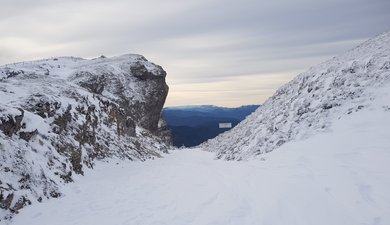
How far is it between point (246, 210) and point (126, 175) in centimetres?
815

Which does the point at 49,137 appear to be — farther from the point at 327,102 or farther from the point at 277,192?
the point at 327,102

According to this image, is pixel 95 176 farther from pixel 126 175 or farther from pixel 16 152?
pixel 16 152

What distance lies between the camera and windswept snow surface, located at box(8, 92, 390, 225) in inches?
294

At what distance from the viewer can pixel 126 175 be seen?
15211 mm

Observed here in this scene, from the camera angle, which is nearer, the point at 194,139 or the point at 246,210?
the point at 246,210

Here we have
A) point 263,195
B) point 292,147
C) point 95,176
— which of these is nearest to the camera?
point 263,195

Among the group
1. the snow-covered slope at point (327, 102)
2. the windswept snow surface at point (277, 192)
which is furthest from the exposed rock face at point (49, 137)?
the snow-covered slope at point (327, 102)

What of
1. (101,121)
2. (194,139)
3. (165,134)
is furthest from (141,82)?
(194,139)

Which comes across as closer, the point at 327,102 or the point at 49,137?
the point at 49,137

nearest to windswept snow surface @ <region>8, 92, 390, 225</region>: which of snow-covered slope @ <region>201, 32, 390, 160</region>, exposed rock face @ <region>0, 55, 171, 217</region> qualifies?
exposed rock face @ <region>0, 55, 171, 217</region>

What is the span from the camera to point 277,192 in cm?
884

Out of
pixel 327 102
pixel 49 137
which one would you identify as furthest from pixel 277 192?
pixel 49 137

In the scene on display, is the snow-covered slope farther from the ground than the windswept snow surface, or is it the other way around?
the snow-covered slope

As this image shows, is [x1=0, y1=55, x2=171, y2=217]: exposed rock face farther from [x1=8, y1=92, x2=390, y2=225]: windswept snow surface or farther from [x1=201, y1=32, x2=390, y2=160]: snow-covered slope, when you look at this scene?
[x1=201, y1=32, x2=390, y2=160]: snow-covered slope
